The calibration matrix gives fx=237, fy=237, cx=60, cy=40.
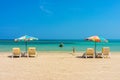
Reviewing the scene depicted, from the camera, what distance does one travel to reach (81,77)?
28.0ft

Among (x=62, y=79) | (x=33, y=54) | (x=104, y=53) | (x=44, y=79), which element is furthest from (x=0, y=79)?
(x=104, y=53)

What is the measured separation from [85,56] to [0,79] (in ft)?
29.9

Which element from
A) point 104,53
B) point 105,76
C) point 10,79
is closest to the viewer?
point 10,79

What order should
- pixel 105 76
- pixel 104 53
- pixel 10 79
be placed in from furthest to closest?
pixel 104 53 < pixel 105 76 < pixel 10 79

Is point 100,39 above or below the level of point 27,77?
above

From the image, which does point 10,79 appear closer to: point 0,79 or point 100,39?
point 0,79

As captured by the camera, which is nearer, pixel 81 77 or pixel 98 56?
pixel 81 77

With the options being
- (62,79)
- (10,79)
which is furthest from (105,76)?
(10,79)

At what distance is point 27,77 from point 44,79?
735 millimetres

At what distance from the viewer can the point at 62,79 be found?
8070mm

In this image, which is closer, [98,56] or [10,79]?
[10,79]

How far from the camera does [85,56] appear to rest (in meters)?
16.4

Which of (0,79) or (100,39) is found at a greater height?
(100,39)

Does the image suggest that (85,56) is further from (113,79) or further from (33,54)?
(113,79)
